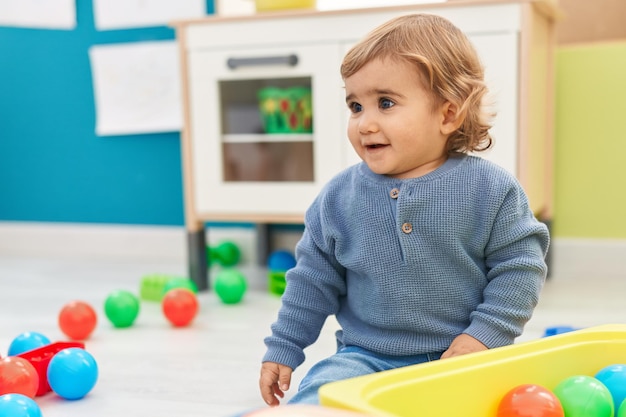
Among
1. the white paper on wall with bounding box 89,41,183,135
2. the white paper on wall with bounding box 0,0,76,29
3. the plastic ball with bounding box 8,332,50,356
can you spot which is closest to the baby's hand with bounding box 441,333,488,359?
the plastic ball with bounding box 8,332,50,356

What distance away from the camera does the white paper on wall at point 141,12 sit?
7.45 ft

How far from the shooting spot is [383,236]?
3.19 ft

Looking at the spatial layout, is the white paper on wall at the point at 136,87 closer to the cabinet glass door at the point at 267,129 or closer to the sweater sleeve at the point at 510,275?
the cabinet glass door at the point at 267,129

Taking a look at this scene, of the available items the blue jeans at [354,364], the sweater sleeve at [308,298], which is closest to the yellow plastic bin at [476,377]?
the blue jeans at [354,364]

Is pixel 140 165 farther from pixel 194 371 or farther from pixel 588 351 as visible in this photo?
pixel 588 351

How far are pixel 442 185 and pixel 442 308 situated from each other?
0.50 ft

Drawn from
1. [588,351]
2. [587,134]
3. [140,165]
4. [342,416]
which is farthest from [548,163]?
[342,416]

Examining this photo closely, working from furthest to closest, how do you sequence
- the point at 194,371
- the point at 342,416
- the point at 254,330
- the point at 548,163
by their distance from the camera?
the point at 548,163 → the point at 254,330 → the point at 194,371 → the point at 342,416

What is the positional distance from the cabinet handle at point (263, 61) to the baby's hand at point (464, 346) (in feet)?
3.14

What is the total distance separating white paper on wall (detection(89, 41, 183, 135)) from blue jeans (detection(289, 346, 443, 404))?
1.46 metres

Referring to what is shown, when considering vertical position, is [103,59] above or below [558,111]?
above

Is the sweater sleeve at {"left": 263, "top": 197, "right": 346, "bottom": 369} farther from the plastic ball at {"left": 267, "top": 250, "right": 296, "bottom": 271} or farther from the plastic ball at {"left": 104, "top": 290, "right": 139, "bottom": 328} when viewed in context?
the plastic ball at {"left": 267, "top": 250, "right": 296, "bottom": 271}

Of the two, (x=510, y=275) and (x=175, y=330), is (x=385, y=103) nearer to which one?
(x=510, y=275)

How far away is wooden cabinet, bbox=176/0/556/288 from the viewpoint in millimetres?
1598
